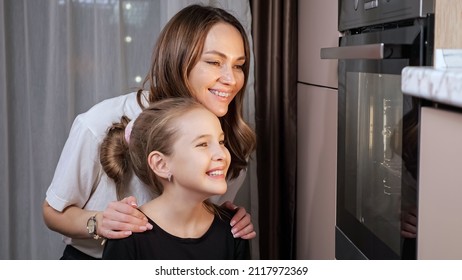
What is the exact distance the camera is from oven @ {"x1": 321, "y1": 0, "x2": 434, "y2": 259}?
1.07 meters

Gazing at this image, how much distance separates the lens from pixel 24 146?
2.15 metres

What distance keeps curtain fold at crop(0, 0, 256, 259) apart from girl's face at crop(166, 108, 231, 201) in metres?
0.85

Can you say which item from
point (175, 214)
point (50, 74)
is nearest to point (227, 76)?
point (175, 214)

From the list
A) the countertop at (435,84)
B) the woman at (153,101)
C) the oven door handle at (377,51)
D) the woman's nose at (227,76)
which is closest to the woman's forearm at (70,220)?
the woman at (153,101)

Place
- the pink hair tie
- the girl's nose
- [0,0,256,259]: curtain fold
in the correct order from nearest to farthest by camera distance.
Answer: the girl's nose → the pink hair tie → [0,0,256,259]: curtain fold

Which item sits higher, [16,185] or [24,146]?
[24,146]

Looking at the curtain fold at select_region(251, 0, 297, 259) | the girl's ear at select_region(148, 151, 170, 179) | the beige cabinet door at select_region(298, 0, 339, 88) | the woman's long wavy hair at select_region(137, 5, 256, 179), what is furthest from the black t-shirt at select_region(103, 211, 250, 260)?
the curtain fold at select_region(251, 0, 297, 259)

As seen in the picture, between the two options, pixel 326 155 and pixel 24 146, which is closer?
pixel 326 155

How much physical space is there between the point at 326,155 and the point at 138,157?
0.61 m

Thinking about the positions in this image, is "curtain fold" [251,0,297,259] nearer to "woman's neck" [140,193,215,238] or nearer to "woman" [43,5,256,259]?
"woman" [43,5,256,259]

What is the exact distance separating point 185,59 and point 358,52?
0.42 metres

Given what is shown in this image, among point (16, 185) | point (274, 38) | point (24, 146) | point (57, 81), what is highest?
point (274, 38)
